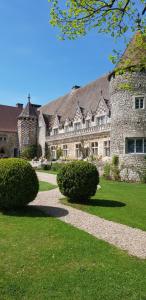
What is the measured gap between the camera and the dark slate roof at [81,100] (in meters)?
35.3

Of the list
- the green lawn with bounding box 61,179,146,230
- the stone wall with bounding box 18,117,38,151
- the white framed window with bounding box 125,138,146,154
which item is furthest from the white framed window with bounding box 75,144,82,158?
the green lawn with bounding box 61,179,146,230

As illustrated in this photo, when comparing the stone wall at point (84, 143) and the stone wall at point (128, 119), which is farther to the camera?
the stone wall at point (84, 143)

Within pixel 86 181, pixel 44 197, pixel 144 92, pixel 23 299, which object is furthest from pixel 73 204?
pixel 144 92

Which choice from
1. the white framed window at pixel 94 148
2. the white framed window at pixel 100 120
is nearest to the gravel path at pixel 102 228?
the white framed window at pixel 94 148

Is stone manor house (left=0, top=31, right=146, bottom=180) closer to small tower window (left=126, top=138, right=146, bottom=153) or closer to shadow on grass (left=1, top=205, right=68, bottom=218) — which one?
small tower window (left=126, top=138, right=146, bottom=153)

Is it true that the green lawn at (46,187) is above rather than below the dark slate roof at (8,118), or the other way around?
below

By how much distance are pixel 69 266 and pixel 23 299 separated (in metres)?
1.53

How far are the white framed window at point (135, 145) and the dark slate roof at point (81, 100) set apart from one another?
931 centimetres

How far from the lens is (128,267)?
20.5 ft

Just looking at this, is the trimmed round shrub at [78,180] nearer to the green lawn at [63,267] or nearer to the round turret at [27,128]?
the green lawn at [63,267]

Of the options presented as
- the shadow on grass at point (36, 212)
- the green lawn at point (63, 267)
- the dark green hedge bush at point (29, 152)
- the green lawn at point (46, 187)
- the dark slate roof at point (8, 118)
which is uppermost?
the dark slate roof at point (8, 118)

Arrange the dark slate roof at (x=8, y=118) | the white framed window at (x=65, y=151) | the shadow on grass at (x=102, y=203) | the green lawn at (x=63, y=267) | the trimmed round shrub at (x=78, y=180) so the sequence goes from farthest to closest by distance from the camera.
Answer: the dark slate roof at (x=8, y=118)
the white framed window at (x=65, y=151)
the shadow on grass at (x=102, y=203)
the trimmed round shrub at (x=78, y=180)
the green lawn at (x=63, y=267)

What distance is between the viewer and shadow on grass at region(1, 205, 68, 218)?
1053 centimetres

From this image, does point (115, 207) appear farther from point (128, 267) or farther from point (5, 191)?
point (128, 267)
